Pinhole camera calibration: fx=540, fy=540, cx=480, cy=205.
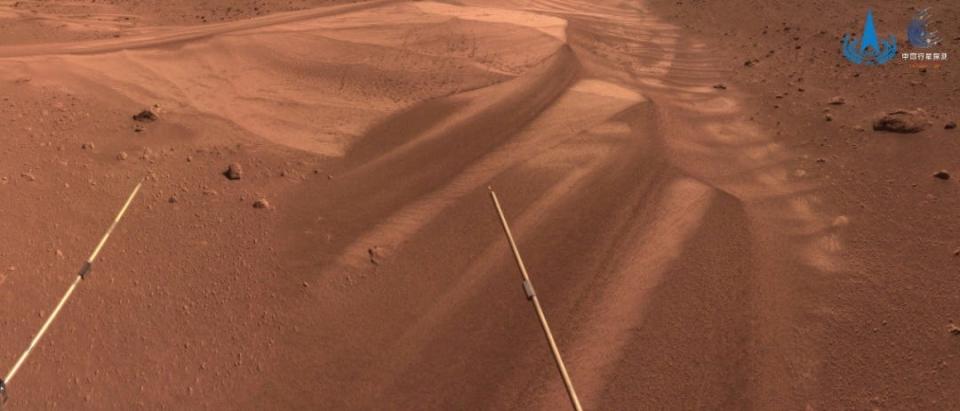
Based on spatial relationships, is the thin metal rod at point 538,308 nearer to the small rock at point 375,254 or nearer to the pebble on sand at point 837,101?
the small rock at point 375,254

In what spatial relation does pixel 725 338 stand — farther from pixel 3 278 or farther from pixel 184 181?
pixel 3 278

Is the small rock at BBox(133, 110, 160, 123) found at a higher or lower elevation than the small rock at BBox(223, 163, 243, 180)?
higher

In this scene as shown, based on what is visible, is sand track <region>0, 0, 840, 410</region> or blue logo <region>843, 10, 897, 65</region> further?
blue logo <region>843, 10, 897, 65</region>

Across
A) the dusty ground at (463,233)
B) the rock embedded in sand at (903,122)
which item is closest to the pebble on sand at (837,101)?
the dusty ground at (463,233)

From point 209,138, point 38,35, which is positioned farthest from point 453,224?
point 38,35

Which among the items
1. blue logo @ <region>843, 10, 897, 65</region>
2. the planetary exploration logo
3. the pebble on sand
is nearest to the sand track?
the pebble on sand

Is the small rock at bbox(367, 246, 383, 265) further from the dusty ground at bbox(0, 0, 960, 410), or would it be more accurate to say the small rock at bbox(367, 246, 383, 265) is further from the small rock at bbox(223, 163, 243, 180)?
the small rock at bbox(223, 163, 243, 180)
